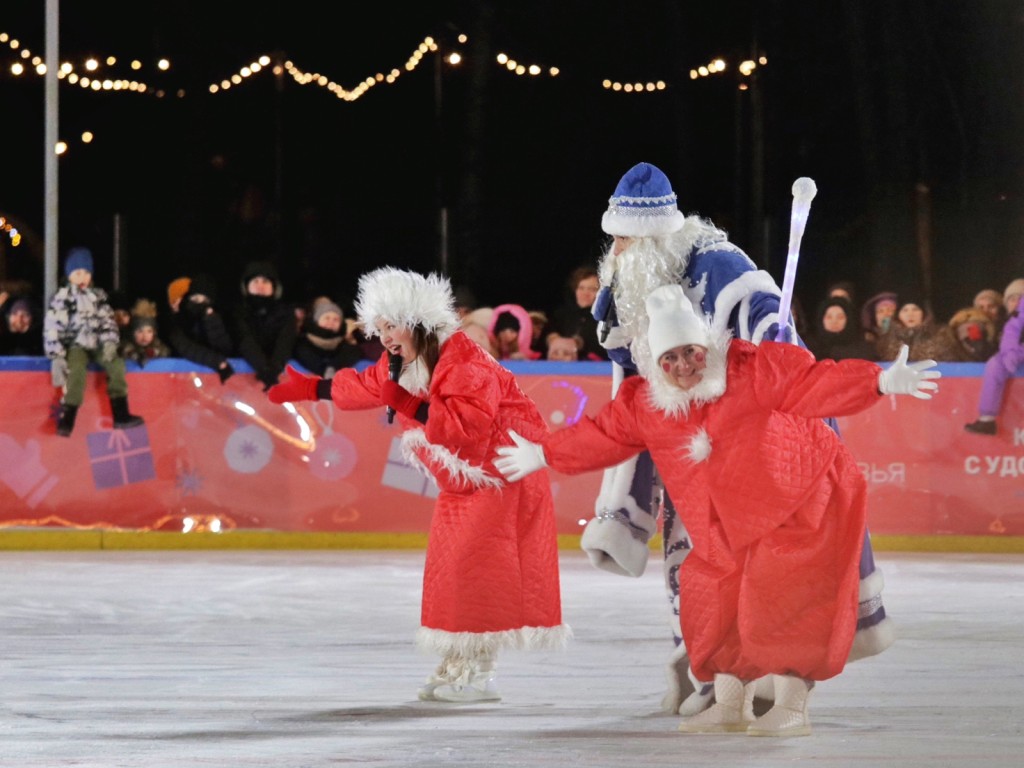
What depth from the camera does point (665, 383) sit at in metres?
4.83

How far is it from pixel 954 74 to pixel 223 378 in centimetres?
645

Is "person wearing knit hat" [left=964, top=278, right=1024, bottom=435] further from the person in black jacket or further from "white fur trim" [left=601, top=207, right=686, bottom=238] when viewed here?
"white fur trim" [left=601, top=207, right=686, bottom=238]

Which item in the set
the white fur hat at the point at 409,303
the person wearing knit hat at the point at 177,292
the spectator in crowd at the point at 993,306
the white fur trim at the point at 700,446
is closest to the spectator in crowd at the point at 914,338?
the spectator in crowd at the point at 993,306

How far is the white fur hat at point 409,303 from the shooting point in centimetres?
556

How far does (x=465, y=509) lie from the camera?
5605mm

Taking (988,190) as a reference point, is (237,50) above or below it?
above

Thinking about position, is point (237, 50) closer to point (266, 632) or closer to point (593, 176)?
point (593, 176)

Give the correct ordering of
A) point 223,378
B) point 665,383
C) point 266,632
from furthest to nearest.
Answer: point 223,378, point 266,632, point 665,383

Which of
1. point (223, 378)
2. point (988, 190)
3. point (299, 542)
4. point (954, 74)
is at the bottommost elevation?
point (299, 542)

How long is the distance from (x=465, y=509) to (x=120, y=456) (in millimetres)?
5828

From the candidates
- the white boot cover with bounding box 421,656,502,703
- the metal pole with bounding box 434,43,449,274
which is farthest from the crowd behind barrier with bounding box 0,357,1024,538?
the white boot cover with bounding box 421,656,502,703

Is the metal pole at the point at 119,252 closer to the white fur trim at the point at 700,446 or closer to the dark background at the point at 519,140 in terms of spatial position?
the dark background at the point at 519,140

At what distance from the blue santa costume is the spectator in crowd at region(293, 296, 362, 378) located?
578cm

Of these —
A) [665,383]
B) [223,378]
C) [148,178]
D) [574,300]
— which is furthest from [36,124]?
[665,383]
